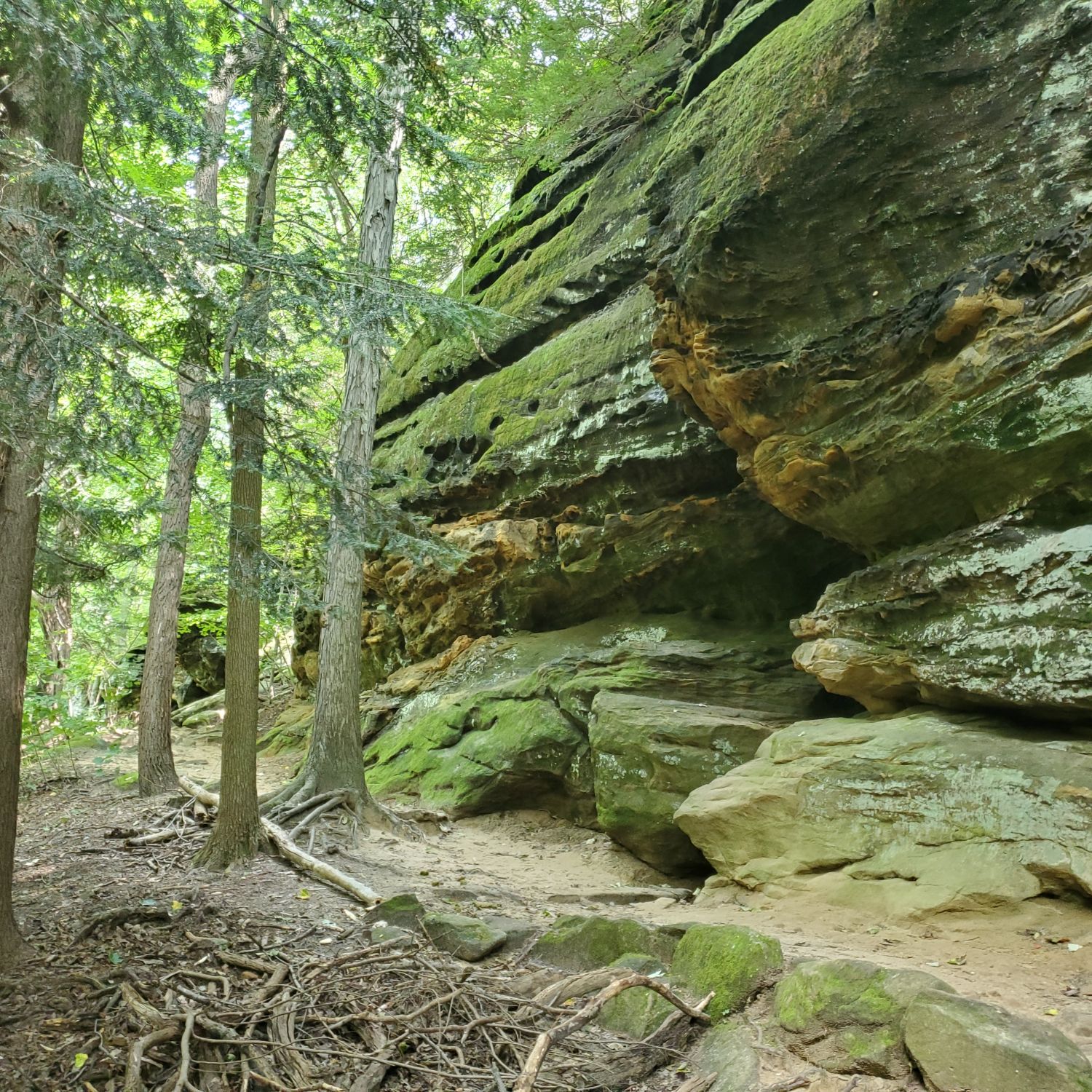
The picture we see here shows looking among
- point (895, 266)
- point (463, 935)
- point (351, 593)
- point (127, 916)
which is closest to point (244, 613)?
point (127, 916)

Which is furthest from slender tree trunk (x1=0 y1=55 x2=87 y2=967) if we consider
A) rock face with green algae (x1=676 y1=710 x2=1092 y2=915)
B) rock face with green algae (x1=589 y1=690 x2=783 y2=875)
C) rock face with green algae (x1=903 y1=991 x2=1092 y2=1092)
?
rock face with green algae (x1=589 y1=690 x2=783 y2=875)

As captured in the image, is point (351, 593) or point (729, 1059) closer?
point (729, 1059)

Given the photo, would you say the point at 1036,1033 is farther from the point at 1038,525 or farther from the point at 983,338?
the point at 983,338

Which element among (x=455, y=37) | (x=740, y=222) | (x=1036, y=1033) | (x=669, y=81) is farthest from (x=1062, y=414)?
(x=669, y=81)

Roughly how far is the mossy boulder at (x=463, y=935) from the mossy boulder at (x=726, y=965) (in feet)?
4.33

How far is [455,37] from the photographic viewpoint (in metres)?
6.12

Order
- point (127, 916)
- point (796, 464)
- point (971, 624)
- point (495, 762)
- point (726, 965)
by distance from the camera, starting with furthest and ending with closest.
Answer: point (495, 762) → point (796, 464) → point (971, 624) → point (127, 916) → point (726, 965)

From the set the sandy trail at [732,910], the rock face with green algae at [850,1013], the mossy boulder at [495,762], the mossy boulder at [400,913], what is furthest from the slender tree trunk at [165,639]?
the rock face with green algae at [850,1013]

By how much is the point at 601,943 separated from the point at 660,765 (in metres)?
3.26

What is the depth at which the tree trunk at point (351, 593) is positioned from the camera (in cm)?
916

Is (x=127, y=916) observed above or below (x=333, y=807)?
above

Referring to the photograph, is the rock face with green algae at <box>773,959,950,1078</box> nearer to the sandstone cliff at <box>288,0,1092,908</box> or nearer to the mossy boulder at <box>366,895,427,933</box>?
the sandstone cliff at <box>288,0,1092,908</box>

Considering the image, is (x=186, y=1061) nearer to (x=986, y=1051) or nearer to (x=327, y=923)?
(x=327, y=923)

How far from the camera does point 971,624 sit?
648 cm
